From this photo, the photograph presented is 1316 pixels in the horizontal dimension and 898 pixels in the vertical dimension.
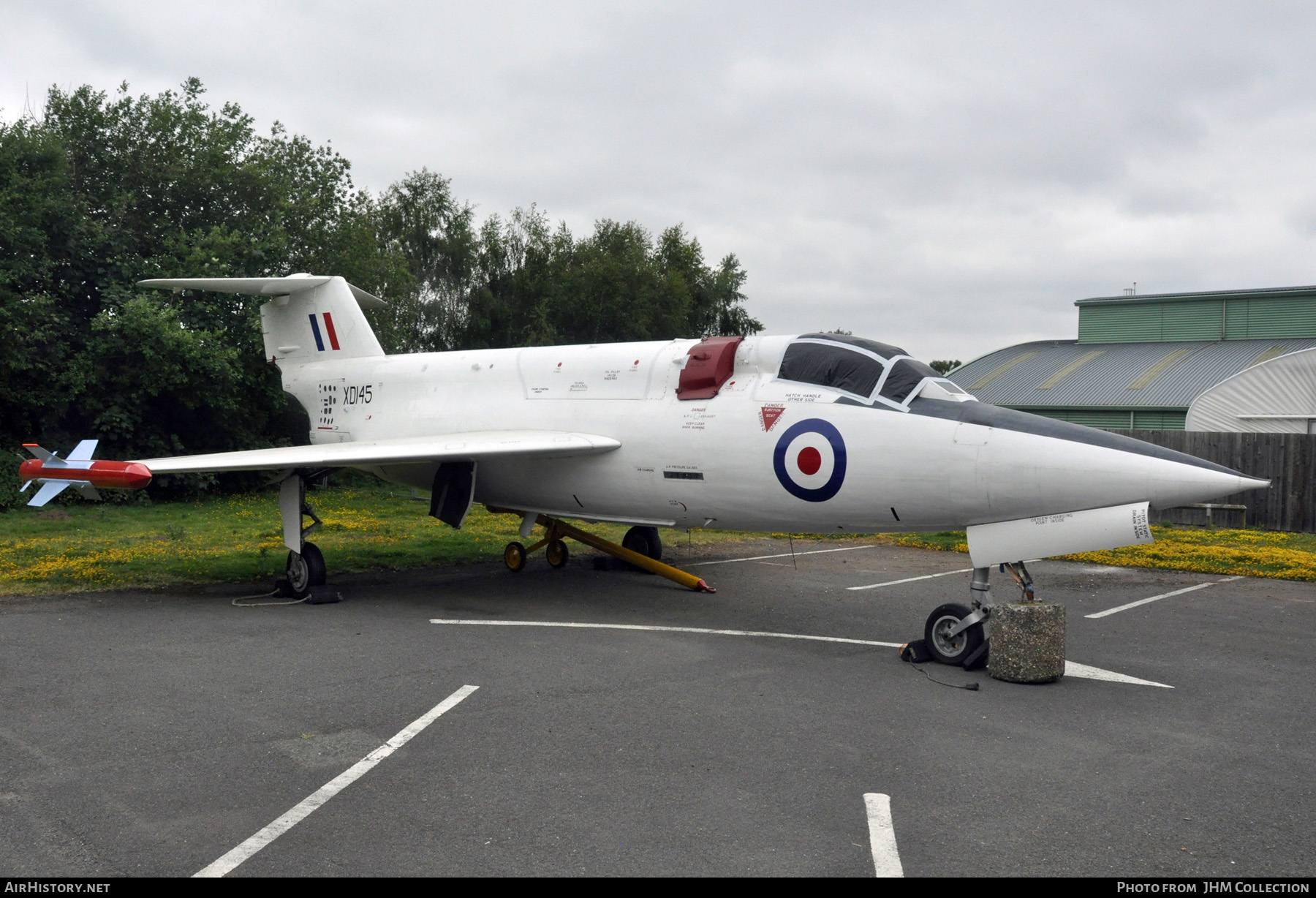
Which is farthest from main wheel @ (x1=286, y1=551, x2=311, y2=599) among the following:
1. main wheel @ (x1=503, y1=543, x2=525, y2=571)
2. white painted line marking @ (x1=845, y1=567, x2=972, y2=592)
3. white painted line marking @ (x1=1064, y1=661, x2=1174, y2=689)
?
white painted line marking @ (x1=1064, y1=661, x2=1174, y2=689)

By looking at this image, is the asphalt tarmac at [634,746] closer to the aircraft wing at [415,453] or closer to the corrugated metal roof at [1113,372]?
the aircraft wing at [415,453]

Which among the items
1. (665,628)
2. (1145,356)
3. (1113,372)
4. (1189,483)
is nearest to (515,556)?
(665,628)

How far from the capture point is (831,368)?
9133mm

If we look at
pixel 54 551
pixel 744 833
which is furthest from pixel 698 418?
pixel 54 551

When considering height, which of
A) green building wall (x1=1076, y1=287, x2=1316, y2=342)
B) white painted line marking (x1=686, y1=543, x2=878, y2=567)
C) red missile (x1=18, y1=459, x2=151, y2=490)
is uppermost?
green building wall (x1=1076, y1=287, x2=1316, y2=342)

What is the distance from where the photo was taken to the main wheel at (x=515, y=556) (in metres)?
13.3

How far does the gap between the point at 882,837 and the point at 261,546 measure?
1379cm

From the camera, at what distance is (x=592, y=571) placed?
13.5 metres

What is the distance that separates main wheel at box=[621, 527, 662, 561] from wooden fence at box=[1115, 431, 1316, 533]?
11.4 meters

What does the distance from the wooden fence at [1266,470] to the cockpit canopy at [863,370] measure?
12.8m

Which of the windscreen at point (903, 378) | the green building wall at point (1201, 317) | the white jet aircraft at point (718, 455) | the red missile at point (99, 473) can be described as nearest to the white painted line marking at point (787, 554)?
the white jet aircraft at point (718, 455)

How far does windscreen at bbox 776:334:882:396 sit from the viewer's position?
29.1 feet

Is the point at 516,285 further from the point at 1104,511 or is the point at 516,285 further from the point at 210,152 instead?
the point at 1104,511

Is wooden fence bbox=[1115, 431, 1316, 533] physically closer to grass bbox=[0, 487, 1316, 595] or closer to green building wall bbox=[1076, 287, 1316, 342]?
grass bbox=[0, 487, 1316, 595]
